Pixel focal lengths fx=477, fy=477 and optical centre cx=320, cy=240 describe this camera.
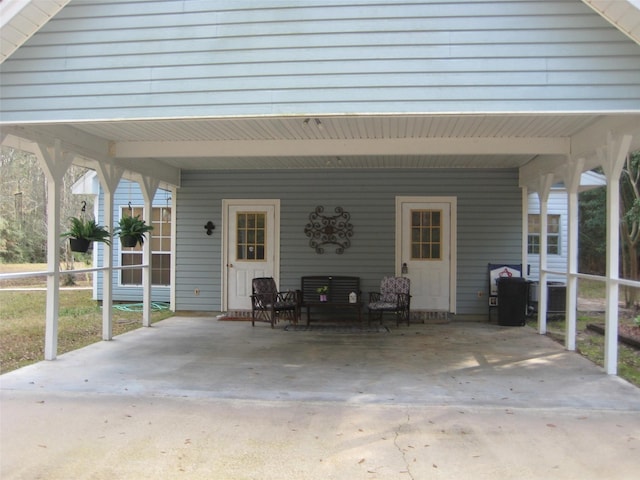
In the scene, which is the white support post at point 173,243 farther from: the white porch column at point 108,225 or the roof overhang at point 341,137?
the white porch column at point 108,225

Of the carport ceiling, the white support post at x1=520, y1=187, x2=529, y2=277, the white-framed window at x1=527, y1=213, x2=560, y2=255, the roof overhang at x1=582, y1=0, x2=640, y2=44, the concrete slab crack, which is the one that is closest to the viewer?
the concrete slab crack

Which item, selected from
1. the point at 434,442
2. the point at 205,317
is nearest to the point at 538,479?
the point at 434,442

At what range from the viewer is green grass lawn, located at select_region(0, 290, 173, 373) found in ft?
18.7

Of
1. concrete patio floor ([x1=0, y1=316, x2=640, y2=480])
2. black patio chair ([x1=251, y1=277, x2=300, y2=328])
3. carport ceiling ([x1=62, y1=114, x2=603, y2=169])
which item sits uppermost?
carport ceiling ([x1=62, y1=114, x2=603, y2=169])

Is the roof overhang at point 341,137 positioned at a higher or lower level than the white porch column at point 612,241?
higher

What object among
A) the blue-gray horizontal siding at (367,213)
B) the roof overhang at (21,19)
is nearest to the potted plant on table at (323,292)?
the blue-gray horizontal siding at (367,213)

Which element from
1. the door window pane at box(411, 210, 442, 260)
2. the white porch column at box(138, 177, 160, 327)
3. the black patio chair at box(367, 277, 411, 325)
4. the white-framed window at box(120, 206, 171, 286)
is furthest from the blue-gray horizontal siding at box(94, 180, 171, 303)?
the door window pane at box(411, 210, 442, 260)

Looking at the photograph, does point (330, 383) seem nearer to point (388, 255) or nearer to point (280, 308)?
point (280, 308)

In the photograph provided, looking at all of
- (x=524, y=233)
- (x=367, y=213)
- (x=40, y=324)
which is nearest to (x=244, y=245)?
(x=367, y=213)

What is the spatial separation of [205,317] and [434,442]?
601cm

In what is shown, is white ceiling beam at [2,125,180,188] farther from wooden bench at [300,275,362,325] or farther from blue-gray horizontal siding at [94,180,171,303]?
wooden bench at [300,275,362,325]

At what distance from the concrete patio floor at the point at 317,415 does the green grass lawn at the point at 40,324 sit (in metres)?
0.59

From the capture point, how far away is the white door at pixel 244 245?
843 centimetres

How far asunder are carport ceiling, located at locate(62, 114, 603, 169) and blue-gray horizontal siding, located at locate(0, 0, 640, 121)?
0.80m
